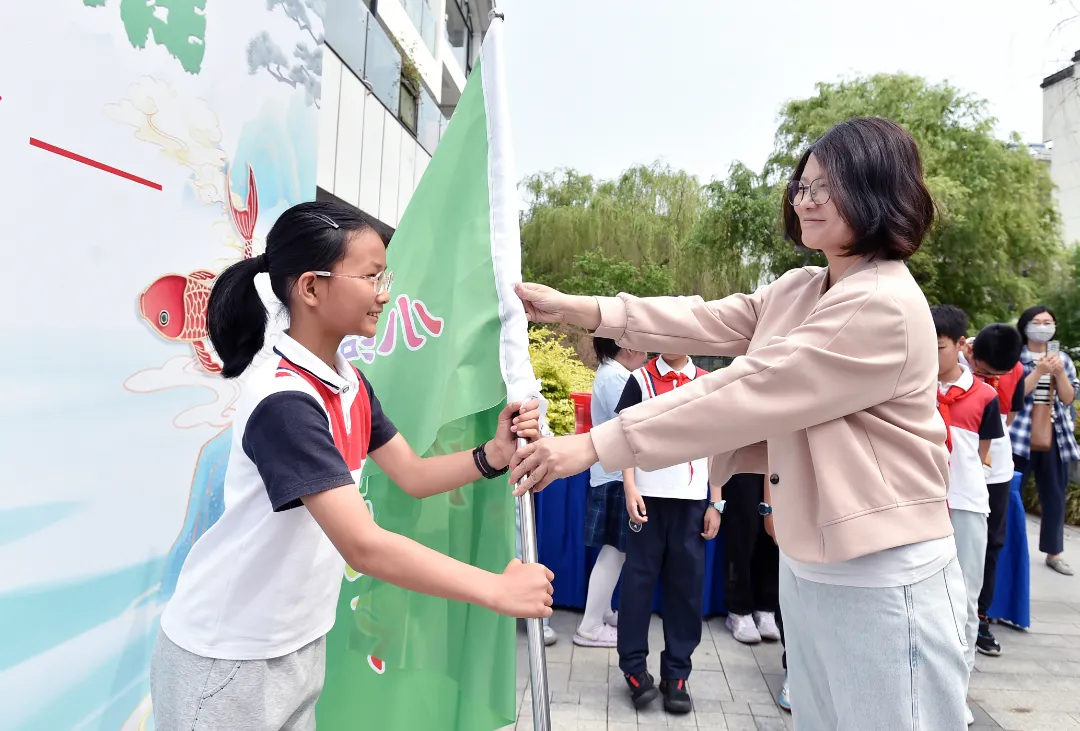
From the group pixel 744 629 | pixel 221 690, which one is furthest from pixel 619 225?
pixel 221 690

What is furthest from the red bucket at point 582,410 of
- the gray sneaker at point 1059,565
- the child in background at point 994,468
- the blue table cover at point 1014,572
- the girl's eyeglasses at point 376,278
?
the gray sneaker at point 1059,565

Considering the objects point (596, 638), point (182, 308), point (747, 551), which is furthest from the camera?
point (747, 551)

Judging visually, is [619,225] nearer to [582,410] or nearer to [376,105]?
[376,105]

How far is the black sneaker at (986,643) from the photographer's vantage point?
3904 millimetres

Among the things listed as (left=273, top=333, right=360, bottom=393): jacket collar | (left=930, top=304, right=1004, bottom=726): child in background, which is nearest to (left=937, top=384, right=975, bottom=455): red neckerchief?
(left=930, top=304, right=1004, bottom=726): child in background

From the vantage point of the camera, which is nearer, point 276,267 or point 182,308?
point 276,267

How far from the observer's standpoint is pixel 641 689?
320cm

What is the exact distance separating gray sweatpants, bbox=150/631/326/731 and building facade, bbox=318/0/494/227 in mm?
4000

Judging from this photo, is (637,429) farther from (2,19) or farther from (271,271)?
(2,19)

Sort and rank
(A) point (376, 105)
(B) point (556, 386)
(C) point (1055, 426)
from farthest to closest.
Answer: (A) point (376, 105)
(B) point (556, 386)
(C) point (1055, 426)

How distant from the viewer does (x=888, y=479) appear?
1.43 m

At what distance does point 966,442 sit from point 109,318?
3.47 meters

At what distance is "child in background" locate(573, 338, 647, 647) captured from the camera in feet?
12.3

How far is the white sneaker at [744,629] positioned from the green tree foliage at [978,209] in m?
15.7
